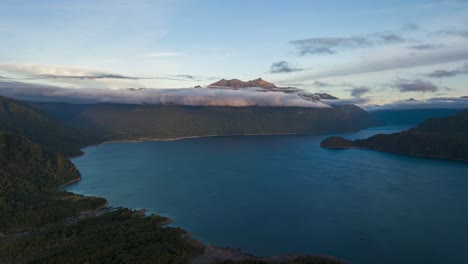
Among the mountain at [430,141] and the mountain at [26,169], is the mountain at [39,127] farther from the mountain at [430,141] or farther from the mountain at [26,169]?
the mountain at [430,141]

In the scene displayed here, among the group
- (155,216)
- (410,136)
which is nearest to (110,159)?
(155,216)

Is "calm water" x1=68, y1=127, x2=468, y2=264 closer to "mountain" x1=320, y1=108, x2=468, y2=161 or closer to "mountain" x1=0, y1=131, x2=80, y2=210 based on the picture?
"mountain" x1=0, y1=131, x2=80, y2=210

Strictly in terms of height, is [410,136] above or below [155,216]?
above

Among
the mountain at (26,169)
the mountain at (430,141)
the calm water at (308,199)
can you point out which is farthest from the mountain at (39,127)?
the mountain at (430,141)

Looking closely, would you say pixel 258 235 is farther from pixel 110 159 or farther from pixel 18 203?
pixel 110 159

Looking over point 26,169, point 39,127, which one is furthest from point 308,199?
point 39,127

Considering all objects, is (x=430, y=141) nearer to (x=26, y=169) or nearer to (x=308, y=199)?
(x=308, y=199)
